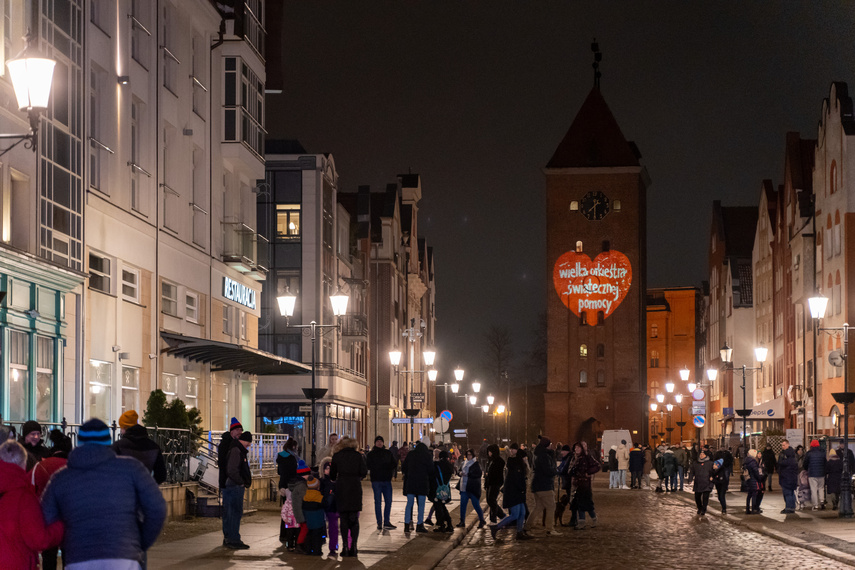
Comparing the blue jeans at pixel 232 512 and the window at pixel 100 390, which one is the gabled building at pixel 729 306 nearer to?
the window at pixel 100 390

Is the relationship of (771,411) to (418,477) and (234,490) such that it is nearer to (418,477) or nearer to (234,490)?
(418,477)

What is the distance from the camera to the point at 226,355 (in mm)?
33000

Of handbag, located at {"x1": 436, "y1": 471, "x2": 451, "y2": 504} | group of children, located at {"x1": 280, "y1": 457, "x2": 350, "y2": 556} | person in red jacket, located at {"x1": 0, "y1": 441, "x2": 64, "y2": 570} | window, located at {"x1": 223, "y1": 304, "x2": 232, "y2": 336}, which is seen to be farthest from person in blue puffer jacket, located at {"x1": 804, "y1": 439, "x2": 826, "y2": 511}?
person in red jacket, located at {"x1": 0, "y1": 441, "x2": 64, "y2": 570}

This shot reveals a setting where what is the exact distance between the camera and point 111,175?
26906 mm

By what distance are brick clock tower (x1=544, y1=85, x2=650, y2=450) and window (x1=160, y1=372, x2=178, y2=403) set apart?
76725mm

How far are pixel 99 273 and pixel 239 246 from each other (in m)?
10.3

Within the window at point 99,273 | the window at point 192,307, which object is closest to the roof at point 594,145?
the window at point 192,307

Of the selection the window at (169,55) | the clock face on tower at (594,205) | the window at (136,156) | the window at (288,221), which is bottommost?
the window at (136,156)

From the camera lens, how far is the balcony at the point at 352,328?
6462cm

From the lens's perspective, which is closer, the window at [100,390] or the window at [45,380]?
the window at [45,380]

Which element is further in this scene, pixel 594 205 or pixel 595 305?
pixel 594 205

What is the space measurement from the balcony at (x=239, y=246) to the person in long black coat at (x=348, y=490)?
18.3 meters

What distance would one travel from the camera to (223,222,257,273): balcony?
117ft

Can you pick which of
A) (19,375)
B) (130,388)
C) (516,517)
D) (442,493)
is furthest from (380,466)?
(130,388)
